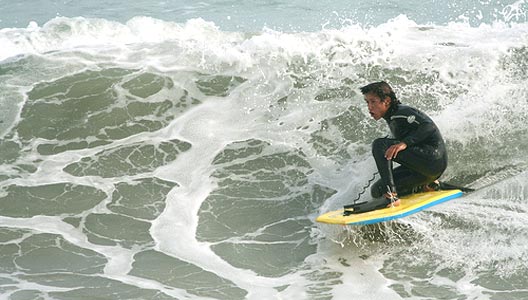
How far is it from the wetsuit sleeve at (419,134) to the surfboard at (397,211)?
51 centimetres

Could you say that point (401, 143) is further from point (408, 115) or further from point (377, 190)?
point (377, 190)

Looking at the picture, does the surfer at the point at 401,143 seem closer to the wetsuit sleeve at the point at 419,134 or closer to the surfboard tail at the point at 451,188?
the wetsuit sleeve at the point at 419,134

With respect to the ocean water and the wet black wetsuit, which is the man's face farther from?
the ocean water

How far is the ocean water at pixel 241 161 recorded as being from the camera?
625 centimetres

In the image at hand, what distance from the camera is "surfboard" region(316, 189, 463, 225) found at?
6441mm

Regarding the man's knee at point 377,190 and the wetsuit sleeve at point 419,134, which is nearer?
the wetsuit sleeve at point 419,134

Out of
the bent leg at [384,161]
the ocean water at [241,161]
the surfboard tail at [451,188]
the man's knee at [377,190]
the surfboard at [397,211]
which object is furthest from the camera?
the surfboard tail at [451,188]

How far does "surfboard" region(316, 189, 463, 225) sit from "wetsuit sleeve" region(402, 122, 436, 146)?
0.51m

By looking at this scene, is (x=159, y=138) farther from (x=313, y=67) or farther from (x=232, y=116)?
(x=313, y=67)

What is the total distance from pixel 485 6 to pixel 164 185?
33.0 feet

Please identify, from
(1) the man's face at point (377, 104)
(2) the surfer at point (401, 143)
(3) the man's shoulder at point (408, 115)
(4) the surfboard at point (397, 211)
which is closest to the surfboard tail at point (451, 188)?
(4) the surfboard at point (397, 211)

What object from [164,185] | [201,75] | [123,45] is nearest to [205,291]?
[164,185]

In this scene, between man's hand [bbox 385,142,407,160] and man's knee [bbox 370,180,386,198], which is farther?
man's knee [bbox 370,180,386,198]

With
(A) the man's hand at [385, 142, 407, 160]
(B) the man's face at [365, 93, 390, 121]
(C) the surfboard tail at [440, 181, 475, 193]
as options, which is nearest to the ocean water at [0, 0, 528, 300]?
(C) the surfboard tail at [440, 181, 475, 193]
